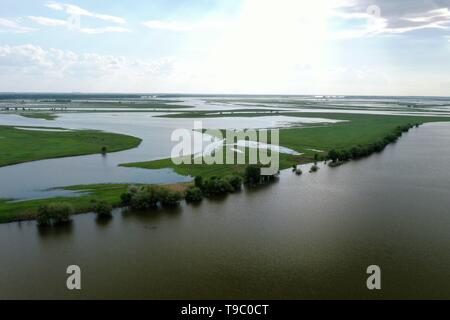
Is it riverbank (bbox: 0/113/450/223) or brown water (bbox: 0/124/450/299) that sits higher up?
riverbank (bbox: 0/113/450/223)

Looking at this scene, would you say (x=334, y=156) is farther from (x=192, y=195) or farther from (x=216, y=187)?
(x=192, y=195)

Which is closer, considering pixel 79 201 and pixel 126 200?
pixel 126 200

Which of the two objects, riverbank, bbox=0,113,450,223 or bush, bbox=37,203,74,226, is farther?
riverbank, bbox=0,113,450,223

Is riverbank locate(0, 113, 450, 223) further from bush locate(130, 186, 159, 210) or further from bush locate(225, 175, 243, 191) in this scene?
bush locate(225, 175, 243, 191)

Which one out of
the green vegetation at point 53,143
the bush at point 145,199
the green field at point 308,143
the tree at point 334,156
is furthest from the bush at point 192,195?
the green vegetation at point 53,143

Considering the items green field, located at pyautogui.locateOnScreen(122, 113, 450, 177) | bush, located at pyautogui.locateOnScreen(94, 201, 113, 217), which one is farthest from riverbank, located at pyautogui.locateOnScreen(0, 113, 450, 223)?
bush, located at pyautogui.locateOnScreen(94, 201, 113, 217)

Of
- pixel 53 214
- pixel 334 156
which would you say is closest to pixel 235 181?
pixel 53 214

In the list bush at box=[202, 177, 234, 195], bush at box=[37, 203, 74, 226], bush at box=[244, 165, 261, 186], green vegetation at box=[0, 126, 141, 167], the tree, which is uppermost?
green vegetation at box=[0, 126, 141, 167]
